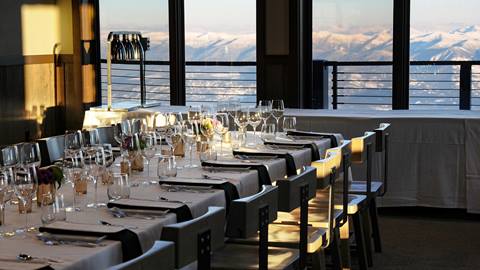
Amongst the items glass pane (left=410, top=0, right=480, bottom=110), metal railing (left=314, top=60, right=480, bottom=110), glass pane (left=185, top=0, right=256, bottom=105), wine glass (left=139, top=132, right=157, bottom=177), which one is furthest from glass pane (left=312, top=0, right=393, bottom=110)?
wine glass (left=139, top=132, right=157, bottom=177)

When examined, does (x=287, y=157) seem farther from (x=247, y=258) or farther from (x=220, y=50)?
(x=220, y=50)

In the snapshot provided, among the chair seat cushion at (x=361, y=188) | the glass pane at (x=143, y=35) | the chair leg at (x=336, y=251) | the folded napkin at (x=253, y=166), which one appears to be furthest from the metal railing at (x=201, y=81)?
the folded napkin at (x=253, y=166)

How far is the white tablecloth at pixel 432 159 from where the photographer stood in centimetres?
672

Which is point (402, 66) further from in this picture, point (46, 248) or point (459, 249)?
point (46, 248)

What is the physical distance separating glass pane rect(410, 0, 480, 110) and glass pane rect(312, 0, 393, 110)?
0.26 meters

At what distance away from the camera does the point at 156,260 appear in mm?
2211

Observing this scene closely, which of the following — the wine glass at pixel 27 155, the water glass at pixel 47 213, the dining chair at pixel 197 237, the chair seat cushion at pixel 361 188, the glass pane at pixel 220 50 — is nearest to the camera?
the dining chair at pixel 197 237

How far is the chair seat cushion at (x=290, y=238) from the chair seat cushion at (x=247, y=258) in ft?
0.26

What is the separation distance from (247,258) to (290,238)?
427mm

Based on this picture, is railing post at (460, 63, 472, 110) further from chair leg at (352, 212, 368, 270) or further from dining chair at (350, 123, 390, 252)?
chair leg at (352, 212, 368, 270)

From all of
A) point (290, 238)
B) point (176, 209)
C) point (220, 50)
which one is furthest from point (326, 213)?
point (220, 50)

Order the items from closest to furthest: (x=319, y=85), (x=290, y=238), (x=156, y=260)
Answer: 1. (x=156, y=260)
2. (x=290, y=238)
3. (x=319, y=85)

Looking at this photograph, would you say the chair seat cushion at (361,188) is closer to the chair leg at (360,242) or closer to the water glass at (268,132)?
the chair leg at (360,242)

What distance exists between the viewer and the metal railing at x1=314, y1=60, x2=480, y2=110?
841 centimetres
